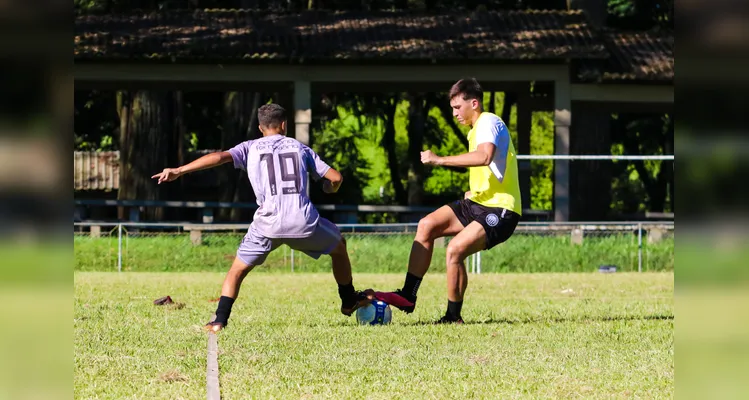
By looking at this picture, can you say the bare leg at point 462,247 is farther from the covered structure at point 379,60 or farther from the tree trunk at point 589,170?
the tree trunk at point 589,170

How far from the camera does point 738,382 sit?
262cm

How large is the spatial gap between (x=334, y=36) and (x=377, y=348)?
1984 centimetres

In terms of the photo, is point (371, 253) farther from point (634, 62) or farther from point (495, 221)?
point (495, 221)

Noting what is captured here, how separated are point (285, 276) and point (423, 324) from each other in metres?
9.33

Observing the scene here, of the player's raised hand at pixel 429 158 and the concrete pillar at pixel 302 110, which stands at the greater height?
the concrete pillar at pixel 302 110

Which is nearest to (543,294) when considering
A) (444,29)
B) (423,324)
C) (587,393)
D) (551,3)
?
(423,324)

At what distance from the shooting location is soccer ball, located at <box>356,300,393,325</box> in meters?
9.83

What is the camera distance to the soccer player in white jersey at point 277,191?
28.6 feet

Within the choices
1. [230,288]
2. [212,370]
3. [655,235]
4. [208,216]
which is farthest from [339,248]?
[208,216]

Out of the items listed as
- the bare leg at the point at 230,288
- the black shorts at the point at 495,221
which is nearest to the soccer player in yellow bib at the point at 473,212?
the black shorts at the point at 495,221

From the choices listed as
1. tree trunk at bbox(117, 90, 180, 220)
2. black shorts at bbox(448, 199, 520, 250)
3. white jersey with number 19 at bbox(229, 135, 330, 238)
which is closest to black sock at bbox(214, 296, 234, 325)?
white jersey with number 19 at bbox(229, 135, 330, 238)

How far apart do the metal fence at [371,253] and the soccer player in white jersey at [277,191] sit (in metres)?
11.8

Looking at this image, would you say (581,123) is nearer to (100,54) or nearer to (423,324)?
(100,54)

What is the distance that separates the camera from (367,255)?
69.2 feet
